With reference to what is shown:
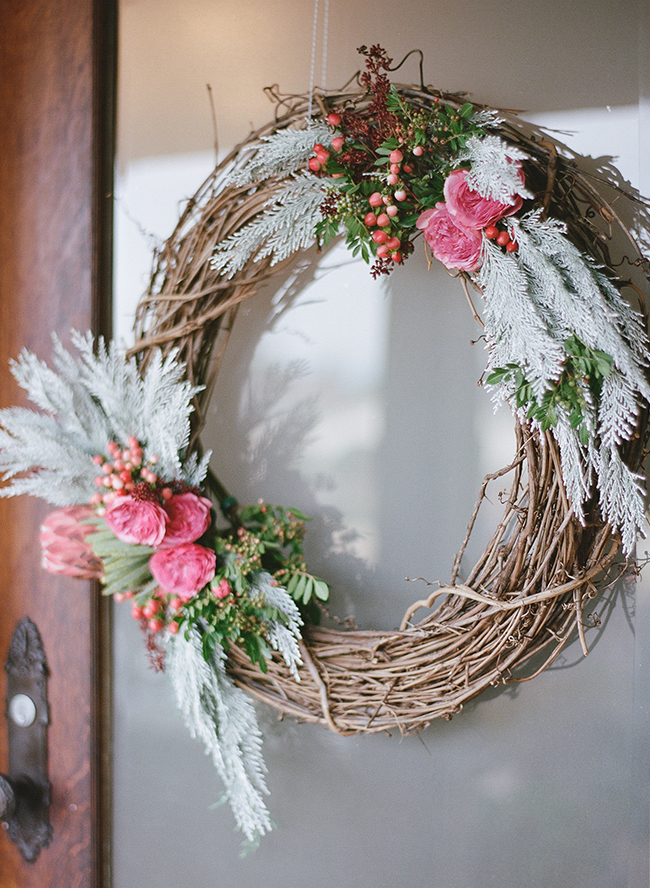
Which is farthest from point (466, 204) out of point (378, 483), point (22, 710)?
point (22, 710)

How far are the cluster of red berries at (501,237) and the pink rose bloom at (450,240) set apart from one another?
0.05ft

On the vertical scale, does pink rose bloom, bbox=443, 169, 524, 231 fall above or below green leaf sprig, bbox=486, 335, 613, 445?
above

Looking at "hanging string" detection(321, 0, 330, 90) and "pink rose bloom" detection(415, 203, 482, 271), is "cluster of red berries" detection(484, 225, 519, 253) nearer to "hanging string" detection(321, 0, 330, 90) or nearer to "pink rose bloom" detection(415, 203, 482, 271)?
"pink rose bloom" detection(415, 203, 482, 271)

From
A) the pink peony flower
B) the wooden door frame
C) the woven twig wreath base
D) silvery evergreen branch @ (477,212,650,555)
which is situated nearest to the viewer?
silvery evergreen branch @ (477,212,650,555)

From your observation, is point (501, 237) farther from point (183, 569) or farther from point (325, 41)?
point (183, 569)

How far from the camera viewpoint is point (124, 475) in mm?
986

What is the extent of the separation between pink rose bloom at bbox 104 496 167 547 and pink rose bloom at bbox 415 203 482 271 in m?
0.56

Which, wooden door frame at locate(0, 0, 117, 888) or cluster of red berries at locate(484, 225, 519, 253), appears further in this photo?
wooden door frame at locate(0, 0, 117, 888)

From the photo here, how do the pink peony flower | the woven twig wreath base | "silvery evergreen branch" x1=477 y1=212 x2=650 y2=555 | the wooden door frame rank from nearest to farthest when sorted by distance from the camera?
"silvery evergreen branch" x1=477 y1=212 x2=650 y2=555 → the woven twig wreath base → the pink peony flower → the wooden door frame

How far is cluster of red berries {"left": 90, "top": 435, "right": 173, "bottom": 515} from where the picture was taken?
38.8 inches

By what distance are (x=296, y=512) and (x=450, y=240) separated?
48 cm

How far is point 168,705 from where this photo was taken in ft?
4.03

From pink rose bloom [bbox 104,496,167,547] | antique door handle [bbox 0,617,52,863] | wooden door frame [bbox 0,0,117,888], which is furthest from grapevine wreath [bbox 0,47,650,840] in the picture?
antique door handle [bbox 0,617,52,863]

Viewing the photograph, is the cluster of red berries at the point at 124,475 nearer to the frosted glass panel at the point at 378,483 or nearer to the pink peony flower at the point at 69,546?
the pink peony flower at the point at 69,546
